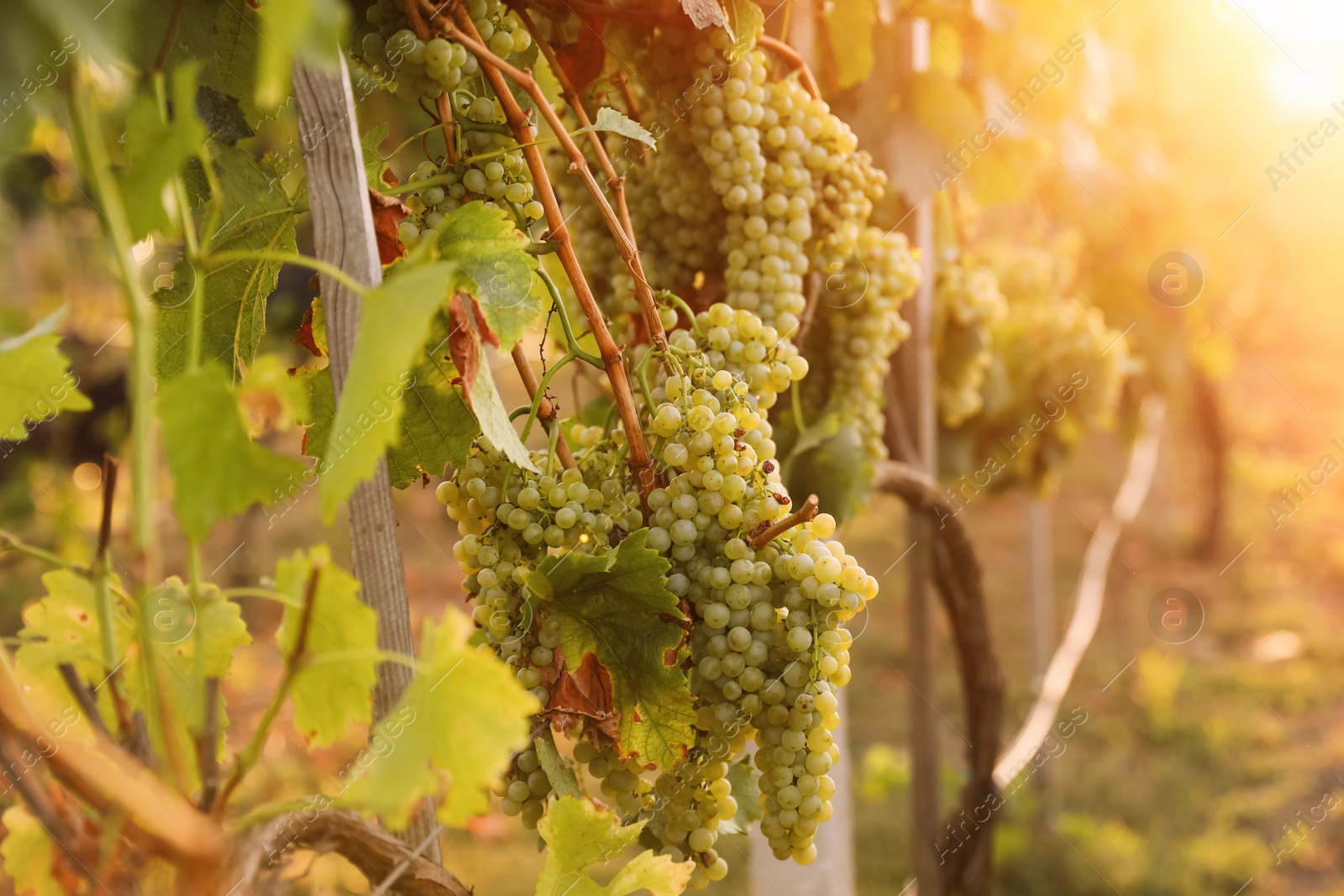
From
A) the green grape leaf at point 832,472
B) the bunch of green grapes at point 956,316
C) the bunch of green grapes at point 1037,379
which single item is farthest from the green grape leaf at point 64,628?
the bunch of green grapes at point 1037,379

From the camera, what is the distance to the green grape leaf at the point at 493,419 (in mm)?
518

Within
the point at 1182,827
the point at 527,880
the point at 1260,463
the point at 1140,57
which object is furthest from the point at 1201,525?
the point at 527,880

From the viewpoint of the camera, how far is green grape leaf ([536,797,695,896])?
1.81 feet

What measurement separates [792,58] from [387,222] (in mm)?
447

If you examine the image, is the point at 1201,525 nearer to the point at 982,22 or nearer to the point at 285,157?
the point at 982,22

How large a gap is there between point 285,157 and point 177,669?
0.35 m

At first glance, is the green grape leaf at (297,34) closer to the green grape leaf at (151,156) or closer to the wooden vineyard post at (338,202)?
the green grape leaf at (151,156)

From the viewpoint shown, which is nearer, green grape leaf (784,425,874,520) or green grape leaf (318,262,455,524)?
green grape leaf (318,262,455,524)

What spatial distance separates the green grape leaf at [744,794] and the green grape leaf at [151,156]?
1.83ft

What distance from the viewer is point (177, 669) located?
1.69 feet

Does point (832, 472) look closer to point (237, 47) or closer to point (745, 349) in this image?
point (745, 349)

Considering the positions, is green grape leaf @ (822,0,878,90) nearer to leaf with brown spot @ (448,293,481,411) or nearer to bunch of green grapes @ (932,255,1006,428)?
bunch of green grapes @ (932,255,1006,428)

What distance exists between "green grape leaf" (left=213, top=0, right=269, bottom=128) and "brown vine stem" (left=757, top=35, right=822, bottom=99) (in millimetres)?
412

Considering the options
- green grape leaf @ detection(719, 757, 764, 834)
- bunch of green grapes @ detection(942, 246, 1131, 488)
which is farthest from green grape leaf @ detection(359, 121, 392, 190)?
bunch of green grapes @ detection(942, 246, 1131, 488)
